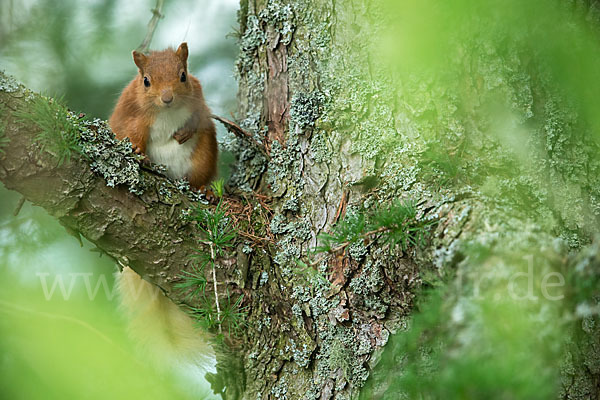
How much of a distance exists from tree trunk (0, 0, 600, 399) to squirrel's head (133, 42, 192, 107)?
0.32m

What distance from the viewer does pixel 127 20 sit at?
2.35 m

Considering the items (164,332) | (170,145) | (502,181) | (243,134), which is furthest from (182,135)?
(502,181)

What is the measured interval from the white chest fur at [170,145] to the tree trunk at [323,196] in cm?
33

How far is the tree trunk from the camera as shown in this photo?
1.11m

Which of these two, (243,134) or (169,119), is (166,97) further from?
(243,134)

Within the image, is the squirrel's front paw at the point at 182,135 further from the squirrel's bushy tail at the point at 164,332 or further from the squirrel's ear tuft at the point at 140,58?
the squirrel's bushy tail at the point at 164,332

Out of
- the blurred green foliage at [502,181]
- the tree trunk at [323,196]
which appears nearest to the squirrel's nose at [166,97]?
the tree trunk at [323,196]

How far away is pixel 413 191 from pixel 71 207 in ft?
2.67

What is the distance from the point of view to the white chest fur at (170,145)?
1854mm

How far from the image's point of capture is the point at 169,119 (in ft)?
6.13

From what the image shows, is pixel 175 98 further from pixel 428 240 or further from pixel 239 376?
pixel 428 240

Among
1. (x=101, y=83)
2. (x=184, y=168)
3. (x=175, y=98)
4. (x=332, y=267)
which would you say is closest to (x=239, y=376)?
(x=332, y=267)

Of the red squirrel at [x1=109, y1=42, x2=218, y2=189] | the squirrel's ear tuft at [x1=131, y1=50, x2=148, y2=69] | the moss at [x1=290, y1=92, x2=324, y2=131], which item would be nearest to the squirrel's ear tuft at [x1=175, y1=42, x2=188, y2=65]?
the red squirrel at [x1=109, y1=42, x2=218, y2=189]

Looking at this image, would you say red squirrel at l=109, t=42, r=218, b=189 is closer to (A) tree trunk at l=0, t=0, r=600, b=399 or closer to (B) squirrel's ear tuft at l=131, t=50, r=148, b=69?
(B) squirrel's ear tuft at l=131, t=50, r=148, b=69
